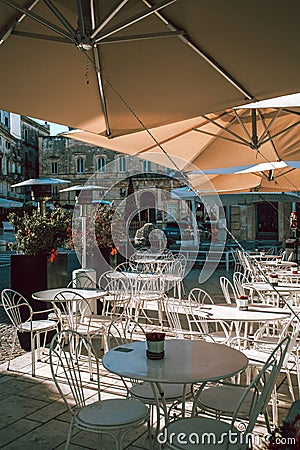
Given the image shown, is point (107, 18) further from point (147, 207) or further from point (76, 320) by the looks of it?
point (147, 207)

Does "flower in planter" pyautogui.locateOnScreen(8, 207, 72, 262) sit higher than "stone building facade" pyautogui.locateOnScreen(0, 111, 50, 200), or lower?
lower

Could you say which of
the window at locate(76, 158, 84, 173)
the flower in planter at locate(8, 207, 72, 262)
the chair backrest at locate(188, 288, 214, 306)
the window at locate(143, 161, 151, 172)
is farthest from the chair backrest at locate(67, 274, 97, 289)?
the window at locate(76, 158, 84, 173)

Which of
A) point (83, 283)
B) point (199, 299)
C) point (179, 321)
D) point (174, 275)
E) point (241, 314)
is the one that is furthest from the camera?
point (174, 275)

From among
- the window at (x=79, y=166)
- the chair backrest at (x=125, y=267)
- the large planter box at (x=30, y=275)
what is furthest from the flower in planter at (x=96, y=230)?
the window at (x=79, y=166)

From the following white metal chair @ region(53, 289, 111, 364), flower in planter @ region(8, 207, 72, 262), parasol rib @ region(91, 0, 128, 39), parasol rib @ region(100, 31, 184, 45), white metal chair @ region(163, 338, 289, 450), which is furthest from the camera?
flower in planter @ region(8, 207, 72, 262)

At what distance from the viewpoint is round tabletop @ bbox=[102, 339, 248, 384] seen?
2.14 m

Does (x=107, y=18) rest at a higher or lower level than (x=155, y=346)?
higher

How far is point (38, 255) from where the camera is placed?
523 centimetres

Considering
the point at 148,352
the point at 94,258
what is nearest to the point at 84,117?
the point at 148,352

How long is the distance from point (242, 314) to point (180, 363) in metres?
1.32

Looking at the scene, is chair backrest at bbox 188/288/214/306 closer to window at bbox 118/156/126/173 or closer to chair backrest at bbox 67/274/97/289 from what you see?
chair backrest at bbox 67/274/97/289

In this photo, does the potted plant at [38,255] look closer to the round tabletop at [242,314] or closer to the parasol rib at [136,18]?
the round tabletop at [242,314]

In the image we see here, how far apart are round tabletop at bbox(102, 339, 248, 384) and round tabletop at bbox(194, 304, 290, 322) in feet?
2.36

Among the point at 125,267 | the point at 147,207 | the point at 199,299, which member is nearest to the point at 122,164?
the point at 147,207
